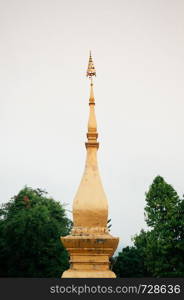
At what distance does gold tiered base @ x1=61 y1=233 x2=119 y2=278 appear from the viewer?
15633mm

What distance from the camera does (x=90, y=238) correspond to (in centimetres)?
1562

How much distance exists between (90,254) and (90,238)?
0.41 m

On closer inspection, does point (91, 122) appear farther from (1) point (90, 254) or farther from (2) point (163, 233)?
(2) point (163, 233)

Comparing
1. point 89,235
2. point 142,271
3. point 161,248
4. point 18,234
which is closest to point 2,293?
point 89,235

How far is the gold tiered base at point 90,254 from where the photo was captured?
15633 millimetres

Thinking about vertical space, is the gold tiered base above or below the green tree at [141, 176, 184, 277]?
below

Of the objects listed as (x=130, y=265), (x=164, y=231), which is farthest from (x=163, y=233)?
(x=130, y=265)

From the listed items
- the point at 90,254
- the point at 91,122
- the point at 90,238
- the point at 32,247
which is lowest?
the point at 90,254

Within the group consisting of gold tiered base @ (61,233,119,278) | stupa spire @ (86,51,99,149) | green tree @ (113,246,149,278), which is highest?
green tree @ (113,246,149,278)

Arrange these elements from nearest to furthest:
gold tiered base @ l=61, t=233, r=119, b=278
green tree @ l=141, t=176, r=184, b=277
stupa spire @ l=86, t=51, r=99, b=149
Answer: gold tiered base @ l=61, t=233, r=119, b=278
stupa spire @ l=86, t=51, r=99, b=149
green tree @ l=141, t=176, r=184, b=277

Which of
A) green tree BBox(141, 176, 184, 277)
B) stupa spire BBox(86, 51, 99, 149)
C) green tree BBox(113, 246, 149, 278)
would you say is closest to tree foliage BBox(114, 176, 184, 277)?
green tree BBox(141, 176, 184, 277)

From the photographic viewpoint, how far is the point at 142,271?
7600 cm

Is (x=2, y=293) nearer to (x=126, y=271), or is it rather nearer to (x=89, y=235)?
(x=89, y=235)

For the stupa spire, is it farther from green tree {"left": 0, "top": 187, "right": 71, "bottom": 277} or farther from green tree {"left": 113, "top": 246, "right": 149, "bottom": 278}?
green tree {"left": 113, "top": 246, "right": 149, "bottom": 278}
